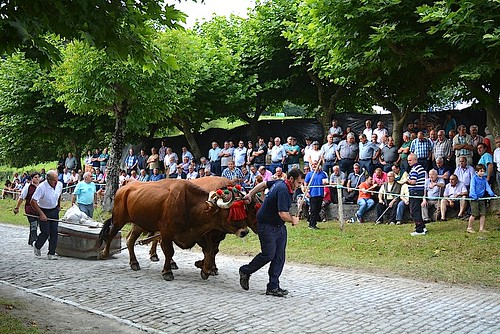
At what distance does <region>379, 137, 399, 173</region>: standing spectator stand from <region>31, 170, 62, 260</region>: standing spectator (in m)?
9.28

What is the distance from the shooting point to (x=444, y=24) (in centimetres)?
1151

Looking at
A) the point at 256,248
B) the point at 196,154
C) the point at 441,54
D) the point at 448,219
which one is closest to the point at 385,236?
the point at 448,219

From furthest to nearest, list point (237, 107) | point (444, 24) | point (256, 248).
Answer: point (237, 107) < point (256, 248) < point (444, 24)

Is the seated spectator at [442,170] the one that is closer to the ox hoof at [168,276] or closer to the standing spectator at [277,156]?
the standing spectator at [277,156]

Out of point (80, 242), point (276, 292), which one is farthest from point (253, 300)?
point (80, 242)

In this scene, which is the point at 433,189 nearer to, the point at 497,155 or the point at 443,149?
the point at 443,149

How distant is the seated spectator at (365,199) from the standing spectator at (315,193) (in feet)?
3.60

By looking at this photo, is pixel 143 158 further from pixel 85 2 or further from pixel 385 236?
pixel 85 2

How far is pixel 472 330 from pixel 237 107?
59.8 feet

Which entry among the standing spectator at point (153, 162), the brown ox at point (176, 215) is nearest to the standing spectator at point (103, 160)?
the standing spectator at point (153, 162)

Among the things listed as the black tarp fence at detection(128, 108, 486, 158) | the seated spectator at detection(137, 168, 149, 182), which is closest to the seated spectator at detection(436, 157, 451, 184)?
the black tarp fence at detection(128, 108, 486, 158)

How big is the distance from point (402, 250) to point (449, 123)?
5955 millimetres

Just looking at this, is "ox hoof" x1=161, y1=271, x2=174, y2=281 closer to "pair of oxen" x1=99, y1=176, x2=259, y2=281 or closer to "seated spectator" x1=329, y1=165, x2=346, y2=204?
"pair of oxen" x1=99, y1=176, x2=259, y2=281

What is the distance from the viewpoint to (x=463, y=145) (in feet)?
50.2
